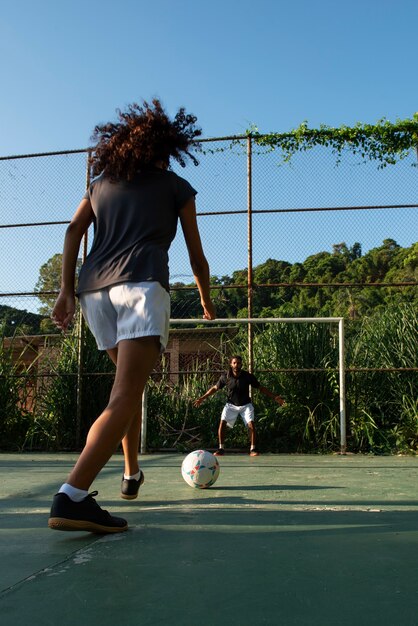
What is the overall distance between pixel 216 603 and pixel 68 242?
5.33 ft

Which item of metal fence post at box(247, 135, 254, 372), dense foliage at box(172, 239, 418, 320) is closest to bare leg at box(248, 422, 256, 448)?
metal fence post at box(247, 135, 254, 372)

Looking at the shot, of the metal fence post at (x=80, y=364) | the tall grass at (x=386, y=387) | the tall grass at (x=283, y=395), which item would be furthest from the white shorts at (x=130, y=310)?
the metal fence post at (x=80, y=364)

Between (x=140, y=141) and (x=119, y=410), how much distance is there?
1089mm

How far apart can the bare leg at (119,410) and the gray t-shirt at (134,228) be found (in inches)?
10.7

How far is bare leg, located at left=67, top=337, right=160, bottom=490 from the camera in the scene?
7.29 ft

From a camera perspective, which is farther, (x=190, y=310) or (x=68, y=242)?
(x=190, y=310)

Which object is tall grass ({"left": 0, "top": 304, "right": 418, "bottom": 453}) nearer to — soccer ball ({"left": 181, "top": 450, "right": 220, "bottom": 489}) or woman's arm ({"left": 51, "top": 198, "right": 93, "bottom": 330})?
soccer ball ({"left": 181, "top": 450, "right": 220, "bottom": 489})

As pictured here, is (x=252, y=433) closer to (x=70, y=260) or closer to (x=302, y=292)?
(x=302, y=292)

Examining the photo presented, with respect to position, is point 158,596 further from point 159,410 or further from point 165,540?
point 159,410

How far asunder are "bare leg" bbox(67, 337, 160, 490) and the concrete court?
248mm

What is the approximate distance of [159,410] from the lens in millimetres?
8266

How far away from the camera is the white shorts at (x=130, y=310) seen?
235cm

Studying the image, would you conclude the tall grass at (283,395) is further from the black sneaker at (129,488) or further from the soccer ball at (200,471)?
the black sneaker at (129,488)

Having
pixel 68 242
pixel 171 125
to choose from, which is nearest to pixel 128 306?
pixel 68 242
